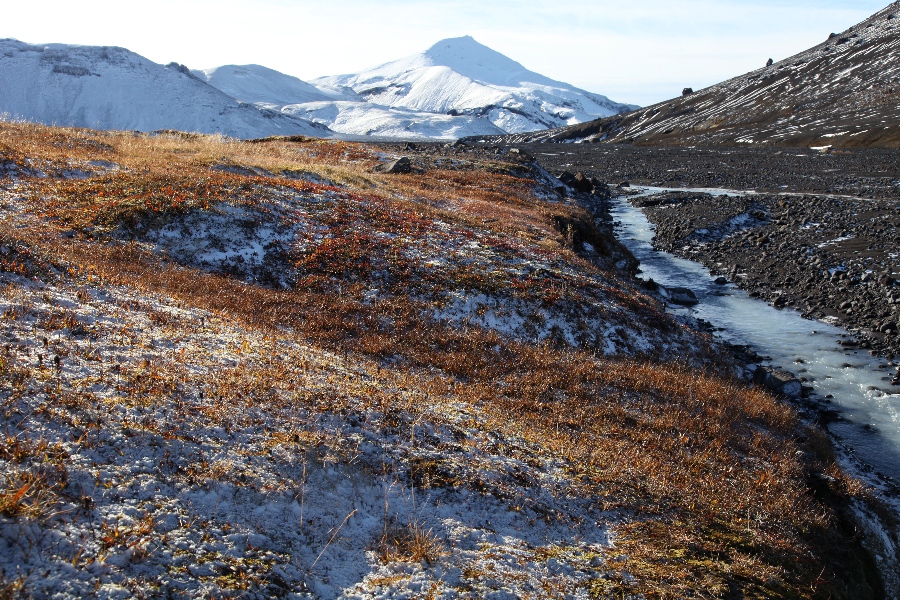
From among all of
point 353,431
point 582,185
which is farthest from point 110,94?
point 353,431

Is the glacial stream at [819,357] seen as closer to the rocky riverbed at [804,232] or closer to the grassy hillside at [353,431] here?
the rocky riverbed at [804,232]

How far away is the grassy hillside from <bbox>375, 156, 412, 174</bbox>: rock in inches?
744

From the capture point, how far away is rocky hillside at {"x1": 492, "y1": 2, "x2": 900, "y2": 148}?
102 metres

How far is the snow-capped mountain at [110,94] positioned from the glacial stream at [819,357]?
350 ft

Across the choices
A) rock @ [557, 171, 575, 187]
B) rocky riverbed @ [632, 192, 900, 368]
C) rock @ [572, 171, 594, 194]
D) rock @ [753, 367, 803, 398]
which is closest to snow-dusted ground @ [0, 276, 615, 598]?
rock @ [753, 367, 803, 398]

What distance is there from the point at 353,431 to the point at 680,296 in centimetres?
2219

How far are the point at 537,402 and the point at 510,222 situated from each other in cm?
1578

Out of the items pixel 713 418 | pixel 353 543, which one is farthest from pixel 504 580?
pixel 713 418

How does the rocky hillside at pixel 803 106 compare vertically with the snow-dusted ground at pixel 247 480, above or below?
above

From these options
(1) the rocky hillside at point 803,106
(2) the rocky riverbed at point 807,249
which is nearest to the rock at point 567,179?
(2) the rocky riverbed at point 807,249

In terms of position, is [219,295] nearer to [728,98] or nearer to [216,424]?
[216,424]

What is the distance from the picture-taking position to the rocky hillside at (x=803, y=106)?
4016 inches

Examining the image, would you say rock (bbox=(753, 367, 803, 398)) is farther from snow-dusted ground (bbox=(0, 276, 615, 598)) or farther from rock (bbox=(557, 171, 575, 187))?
rock (bbox=(557, 171, 575, 187))

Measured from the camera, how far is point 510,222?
975 inches
